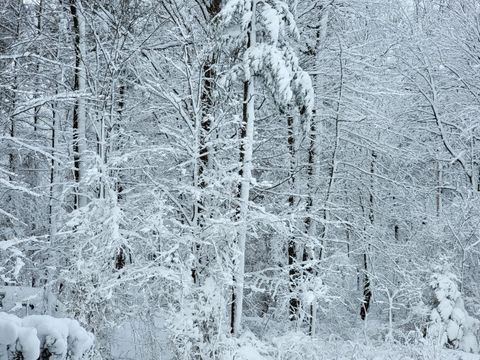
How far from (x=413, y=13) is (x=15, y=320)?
17.5 m

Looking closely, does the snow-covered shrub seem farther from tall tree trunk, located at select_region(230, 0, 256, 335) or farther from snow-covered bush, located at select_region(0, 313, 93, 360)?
snow-covered bush, located at select_region(0, 313, 93, 360)

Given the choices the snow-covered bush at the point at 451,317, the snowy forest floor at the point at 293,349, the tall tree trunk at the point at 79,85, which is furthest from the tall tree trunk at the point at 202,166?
the snow-covered bush at the point at 451,317

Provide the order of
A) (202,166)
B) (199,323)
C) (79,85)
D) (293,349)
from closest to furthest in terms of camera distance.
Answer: (199,323)
(293,349)
(202,166)
(79,85)

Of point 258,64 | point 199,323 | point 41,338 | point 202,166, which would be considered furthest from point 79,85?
point 41,338

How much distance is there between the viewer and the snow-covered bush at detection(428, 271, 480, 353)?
13.3 meters

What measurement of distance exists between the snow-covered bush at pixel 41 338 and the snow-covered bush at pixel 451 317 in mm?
12108

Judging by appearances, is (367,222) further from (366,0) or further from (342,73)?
(366,0)

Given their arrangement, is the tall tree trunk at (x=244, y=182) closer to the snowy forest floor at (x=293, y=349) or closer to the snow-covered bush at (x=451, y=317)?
the snowy forest floor at (x=293, y=349)

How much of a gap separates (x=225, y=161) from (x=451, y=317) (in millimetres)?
8582

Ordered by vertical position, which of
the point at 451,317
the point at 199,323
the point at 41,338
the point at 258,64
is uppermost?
the point at 258,64

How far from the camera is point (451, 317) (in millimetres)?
13789

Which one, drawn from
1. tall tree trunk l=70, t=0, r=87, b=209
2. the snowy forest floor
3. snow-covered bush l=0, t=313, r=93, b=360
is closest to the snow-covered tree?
the snowy forest floor

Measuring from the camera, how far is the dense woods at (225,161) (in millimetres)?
7758

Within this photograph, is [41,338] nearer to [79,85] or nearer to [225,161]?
[225,161]
